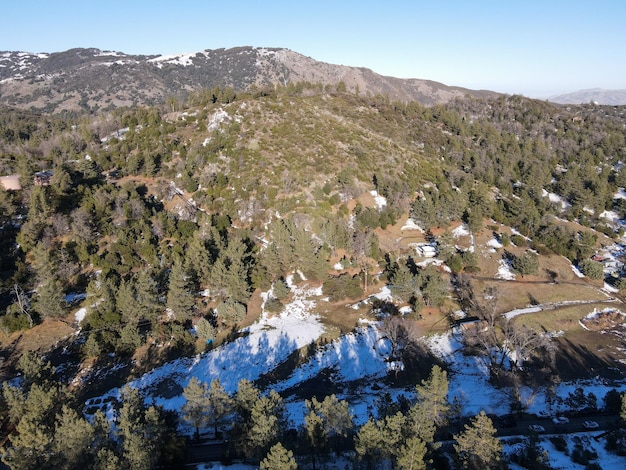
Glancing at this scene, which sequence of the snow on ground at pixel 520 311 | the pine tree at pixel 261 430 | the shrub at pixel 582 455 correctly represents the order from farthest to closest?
the snow on ground at pixel 520 311 → the shrub at pixel 582 455 → the pine tree at pixel 261 430

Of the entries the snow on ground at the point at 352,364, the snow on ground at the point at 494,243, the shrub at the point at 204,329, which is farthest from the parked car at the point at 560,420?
the shrub at the point at 204,329

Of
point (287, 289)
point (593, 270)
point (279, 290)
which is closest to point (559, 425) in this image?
point (279, 290)

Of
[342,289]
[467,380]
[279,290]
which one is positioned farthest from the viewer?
[342,289]

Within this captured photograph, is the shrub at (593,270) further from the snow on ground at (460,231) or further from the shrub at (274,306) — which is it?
the shrub at (274,306)

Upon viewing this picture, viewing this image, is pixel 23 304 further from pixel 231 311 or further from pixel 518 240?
pixel 518 240

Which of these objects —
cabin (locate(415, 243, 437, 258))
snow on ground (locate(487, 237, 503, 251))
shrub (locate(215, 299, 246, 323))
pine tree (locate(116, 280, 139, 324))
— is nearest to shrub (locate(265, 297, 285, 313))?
shrub (locate(215, 299, 246, 323))

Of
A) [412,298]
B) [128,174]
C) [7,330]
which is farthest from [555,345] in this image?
[128,174]
